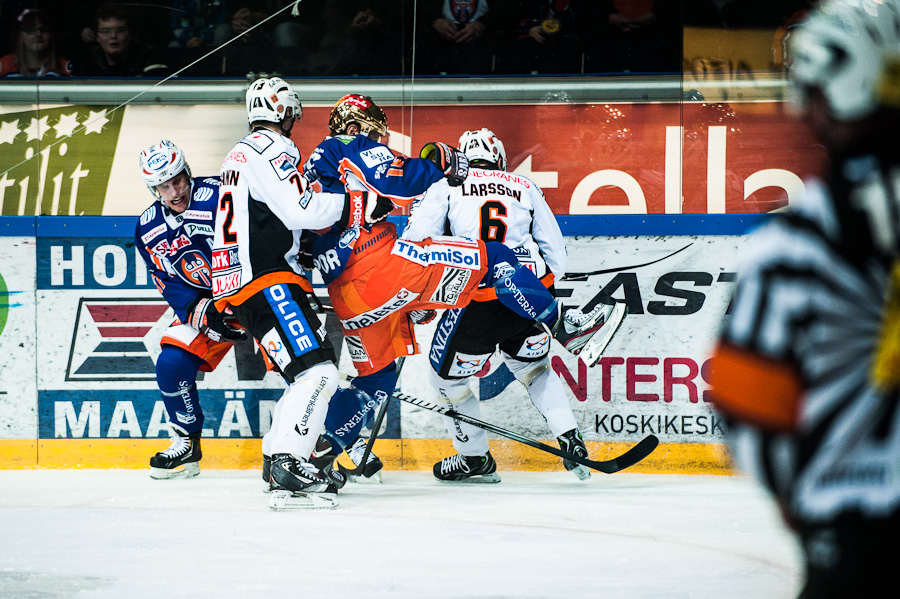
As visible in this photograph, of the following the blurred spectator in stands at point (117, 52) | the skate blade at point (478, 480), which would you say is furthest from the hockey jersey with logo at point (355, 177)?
the blurred spectator in stands at point (117, 52)

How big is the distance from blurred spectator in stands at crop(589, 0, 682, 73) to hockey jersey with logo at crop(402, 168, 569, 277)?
110 centimetres

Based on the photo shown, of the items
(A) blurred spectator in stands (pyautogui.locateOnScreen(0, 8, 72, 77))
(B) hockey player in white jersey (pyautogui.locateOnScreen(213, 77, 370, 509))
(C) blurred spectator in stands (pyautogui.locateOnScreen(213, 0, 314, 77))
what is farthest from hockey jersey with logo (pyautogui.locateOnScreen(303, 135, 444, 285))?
(A) blurred spectator in stands (pyautogui.locateOnScreen(0, 8, 72, 77))

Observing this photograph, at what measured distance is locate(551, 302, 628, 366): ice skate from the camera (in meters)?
3.88

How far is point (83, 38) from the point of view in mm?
4898

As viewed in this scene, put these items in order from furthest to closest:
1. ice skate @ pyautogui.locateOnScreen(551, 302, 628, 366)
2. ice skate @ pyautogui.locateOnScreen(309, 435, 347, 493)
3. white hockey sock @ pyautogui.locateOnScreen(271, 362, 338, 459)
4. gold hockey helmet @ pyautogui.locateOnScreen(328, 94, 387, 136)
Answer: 1. ice skate @ pyautogui.locateOnScreen(551, 302, 628, 366)
2. gold hockey helmet @ pyautogui.locateOnScreen(328, 94, 387, 136)
3. ice skate @ pyautogui.locateOnScreen(309, 435, 347, 493)
4. white hockey sock @ pyautogui.locateOnScreen(271, 362, 338, 459)

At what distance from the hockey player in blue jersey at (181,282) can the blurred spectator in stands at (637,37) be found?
6.78 ft

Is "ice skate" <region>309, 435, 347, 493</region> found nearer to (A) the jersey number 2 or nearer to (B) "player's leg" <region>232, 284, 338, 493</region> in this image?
(B) "player's leg" <region>232, 284, 338, 493</region>

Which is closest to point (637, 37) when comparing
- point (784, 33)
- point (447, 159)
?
point (784, 33)

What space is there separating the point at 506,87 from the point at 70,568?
3313 mm

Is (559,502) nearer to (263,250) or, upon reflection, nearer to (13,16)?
(263,250)

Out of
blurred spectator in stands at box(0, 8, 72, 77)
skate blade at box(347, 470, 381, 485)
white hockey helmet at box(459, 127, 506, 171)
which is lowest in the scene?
skate blade at box(347, 470, 381, 485)

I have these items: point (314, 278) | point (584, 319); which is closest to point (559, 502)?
point (584, 319)

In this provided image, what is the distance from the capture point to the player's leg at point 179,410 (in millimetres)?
4070

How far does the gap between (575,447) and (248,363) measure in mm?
1552
